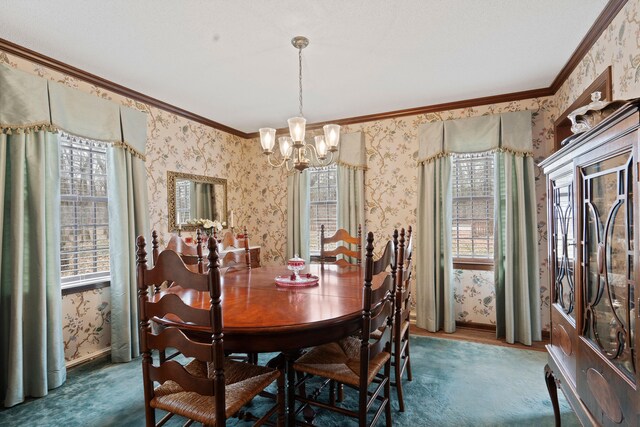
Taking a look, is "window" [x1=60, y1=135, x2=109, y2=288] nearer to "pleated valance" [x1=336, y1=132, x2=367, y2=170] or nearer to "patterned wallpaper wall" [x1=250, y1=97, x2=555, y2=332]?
"pleated valance" [x1=336, y1=132, x2=367, y2=170]

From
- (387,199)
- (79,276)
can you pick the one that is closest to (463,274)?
(387,199)

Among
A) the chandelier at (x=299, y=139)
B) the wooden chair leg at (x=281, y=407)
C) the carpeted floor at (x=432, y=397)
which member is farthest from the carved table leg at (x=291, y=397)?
the chandelier at (x=299, y=139)

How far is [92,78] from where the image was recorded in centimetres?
291

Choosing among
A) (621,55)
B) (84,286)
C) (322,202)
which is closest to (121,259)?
(84,286)

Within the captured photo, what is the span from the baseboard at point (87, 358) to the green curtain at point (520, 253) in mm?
3837

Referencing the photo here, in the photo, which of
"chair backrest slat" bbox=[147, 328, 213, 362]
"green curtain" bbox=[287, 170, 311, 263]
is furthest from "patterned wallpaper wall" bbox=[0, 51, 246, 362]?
"chair backrest slat" bbox=[147, 328, 213, 362]

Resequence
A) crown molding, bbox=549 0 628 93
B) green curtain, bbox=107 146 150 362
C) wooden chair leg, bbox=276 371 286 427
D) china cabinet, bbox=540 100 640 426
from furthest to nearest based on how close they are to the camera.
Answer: green curtain, bbox=107 146 150 362 → crown molding, bbox=549 0 628 93 → wooden chair leg, bbox=276 371 286 427 → china cabinet, bbox=540 100 640 426

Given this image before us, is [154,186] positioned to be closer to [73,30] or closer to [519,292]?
[73,30]

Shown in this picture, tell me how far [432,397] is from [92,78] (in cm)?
374

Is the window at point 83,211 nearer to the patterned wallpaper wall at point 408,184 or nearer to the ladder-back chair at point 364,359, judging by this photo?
the patterned wallpaper wall at point 408,184

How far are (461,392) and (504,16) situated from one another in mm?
2563

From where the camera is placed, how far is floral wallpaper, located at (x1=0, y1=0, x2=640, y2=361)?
2.91m

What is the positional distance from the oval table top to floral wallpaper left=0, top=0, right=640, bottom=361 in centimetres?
131

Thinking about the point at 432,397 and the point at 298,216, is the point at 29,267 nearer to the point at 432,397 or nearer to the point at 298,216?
the point at 298,216
